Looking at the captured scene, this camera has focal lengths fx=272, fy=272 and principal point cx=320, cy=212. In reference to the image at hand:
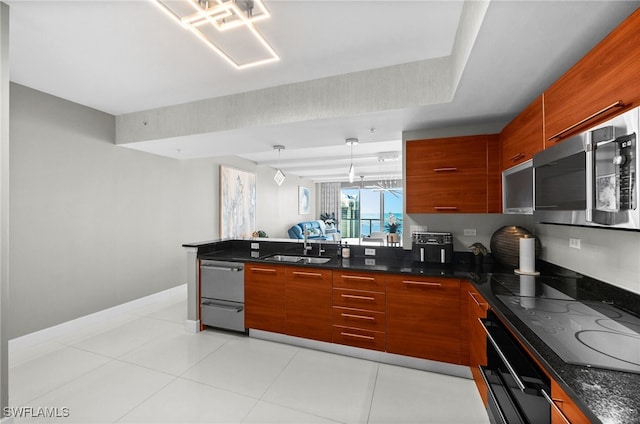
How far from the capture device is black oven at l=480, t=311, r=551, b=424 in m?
1.02

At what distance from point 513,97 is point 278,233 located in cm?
667

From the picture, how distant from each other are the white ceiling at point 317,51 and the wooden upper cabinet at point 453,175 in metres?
0.25

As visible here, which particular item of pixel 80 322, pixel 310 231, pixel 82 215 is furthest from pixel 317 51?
pixel 310 231

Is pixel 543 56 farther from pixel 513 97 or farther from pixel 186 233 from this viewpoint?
pixel 186 233

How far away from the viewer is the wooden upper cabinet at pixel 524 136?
5.52 feet

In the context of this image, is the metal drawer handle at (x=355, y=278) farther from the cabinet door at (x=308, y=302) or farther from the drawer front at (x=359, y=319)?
the drawer front at (x=359, y=319)

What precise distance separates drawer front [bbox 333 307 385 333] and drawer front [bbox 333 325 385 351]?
0.04 meters

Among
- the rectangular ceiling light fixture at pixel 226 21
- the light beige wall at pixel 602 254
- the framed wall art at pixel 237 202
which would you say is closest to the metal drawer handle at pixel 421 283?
the light beige wall at pixel 602 254

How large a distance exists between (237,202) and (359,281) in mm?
4164

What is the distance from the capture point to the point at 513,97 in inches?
82.2

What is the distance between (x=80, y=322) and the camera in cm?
322

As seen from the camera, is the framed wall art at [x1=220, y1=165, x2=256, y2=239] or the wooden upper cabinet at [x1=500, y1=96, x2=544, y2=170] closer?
the wooden upper cabinet at [x1=500, y1=96, x2=544, y2=170]

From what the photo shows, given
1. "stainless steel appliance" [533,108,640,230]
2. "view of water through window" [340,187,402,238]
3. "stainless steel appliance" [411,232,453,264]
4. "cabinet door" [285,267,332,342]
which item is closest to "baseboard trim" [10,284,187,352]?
"cabinet door" [285,267,332,342]

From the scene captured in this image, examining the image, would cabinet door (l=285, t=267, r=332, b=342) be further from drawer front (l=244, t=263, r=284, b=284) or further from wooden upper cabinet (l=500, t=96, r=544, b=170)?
wooden upper cabinet (l=500, t=96, r=544, b=170)
